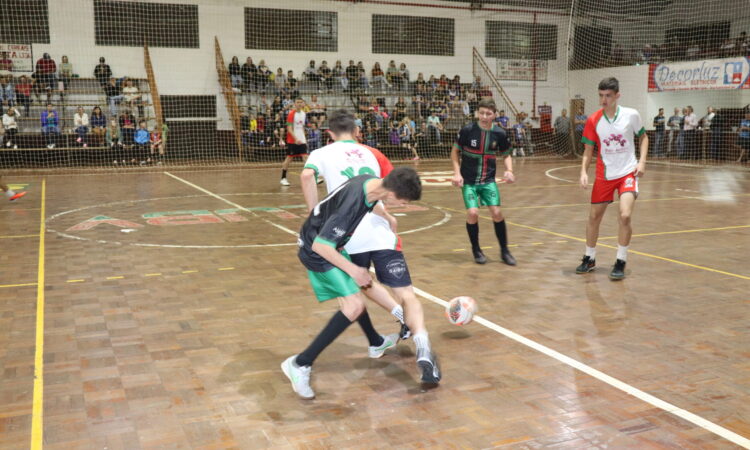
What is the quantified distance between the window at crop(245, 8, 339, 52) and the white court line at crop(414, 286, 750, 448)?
23.0m

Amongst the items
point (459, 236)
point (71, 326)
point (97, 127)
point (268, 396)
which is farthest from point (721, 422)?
point (97, 127)

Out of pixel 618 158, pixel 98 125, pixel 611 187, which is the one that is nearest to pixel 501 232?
pixel 611 187

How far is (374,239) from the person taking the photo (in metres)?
4.77

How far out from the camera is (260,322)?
5.82m

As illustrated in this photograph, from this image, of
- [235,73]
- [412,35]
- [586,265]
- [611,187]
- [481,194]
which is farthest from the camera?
[412,35]

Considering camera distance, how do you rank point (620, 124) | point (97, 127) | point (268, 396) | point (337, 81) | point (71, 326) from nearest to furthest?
1. point (268, 396)
2. point (71, 326)
3. point (620, 124)
4. point (97, 127)
5. point (337, 81)

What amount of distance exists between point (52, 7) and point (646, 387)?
25.1 metres

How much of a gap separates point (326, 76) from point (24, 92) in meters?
10.5

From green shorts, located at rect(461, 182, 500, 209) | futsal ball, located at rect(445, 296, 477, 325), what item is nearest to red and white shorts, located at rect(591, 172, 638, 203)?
green shorts, located at rect(461, 182, 500, 209)

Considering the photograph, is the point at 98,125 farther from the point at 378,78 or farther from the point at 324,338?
the point at 324,338

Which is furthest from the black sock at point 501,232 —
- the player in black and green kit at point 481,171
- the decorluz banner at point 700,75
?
the decorluz banner at point 700,75

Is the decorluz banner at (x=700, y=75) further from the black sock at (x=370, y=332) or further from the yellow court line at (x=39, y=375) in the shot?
the yellow court line at (x=39, y=375)

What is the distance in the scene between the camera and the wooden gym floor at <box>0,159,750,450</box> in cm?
383

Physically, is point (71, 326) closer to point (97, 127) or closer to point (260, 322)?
point (260, 322)
